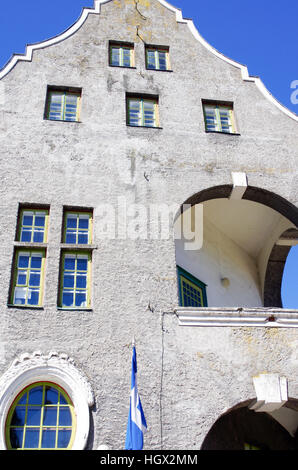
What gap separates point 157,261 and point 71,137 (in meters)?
4.05

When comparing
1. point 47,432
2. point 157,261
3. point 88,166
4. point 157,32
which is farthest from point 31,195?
point 157,32

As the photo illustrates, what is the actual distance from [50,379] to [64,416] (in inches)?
29.1

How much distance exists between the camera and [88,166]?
13734 millimetres

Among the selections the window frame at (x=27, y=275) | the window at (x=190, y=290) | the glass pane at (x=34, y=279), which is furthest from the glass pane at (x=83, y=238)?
the window at (x=190, y=290)

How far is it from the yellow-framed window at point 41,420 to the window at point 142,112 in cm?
729

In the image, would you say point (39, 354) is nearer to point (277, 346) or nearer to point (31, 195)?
point (31, 195)

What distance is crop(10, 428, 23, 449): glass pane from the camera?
10.2m

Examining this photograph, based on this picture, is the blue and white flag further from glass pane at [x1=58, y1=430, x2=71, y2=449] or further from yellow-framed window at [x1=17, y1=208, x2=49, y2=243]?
yellow-framed window at [x1=17, y1=208, x2=49, y2=243]

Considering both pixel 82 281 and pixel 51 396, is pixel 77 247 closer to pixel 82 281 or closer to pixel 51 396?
pixel 82 281

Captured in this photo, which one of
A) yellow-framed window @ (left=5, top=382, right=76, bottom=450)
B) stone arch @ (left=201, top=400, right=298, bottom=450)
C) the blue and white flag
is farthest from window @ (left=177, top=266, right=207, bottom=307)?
yellow-framed window @ (left=5, top=382, right=76, bottom=450)

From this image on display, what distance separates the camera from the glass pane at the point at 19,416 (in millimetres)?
10453

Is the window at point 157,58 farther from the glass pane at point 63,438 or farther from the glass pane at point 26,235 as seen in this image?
the glass pane at point 63,438

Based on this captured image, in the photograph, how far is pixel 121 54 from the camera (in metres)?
16.6

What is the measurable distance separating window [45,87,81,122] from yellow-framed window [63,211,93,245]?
302cm
